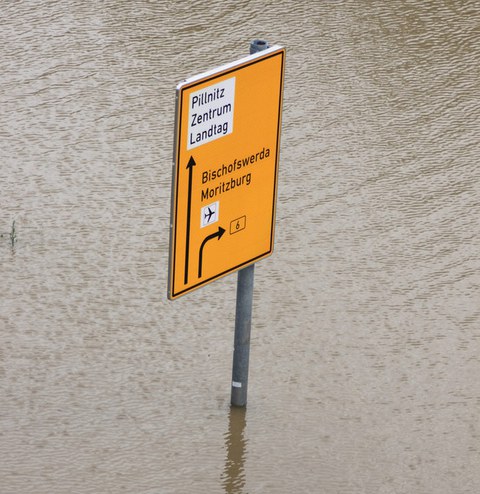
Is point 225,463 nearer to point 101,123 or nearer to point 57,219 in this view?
point 57,219

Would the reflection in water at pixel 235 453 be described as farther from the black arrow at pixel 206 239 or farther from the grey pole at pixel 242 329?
the black arrow at pixel 206 239

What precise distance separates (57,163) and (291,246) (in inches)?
81.0

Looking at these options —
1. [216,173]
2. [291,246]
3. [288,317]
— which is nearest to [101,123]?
[291,246]

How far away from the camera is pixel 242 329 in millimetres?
6965

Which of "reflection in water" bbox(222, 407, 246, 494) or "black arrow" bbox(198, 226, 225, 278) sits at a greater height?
"black arrow" bbox(198, 226, 225, 278)

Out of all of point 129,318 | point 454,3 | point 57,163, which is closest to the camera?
point 129,318

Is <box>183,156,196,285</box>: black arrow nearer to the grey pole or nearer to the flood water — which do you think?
the grey pole

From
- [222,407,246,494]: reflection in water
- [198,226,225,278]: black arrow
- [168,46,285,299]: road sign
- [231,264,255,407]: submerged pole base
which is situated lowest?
[222,407,246,494]: reflection in water

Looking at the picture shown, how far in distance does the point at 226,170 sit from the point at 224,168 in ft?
0.08

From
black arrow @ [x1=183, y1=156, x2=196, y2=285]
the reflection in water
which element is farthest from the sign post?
the reflection in water

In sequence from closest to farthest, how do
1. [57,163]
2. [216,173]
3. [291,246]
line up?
[216,173] → [291,246] → [57,163]

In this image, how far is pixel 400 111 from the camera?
35.7ft

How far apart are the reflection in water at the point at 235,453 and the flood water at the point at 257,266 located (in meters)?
0.01

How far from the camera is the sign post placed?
245 inches
